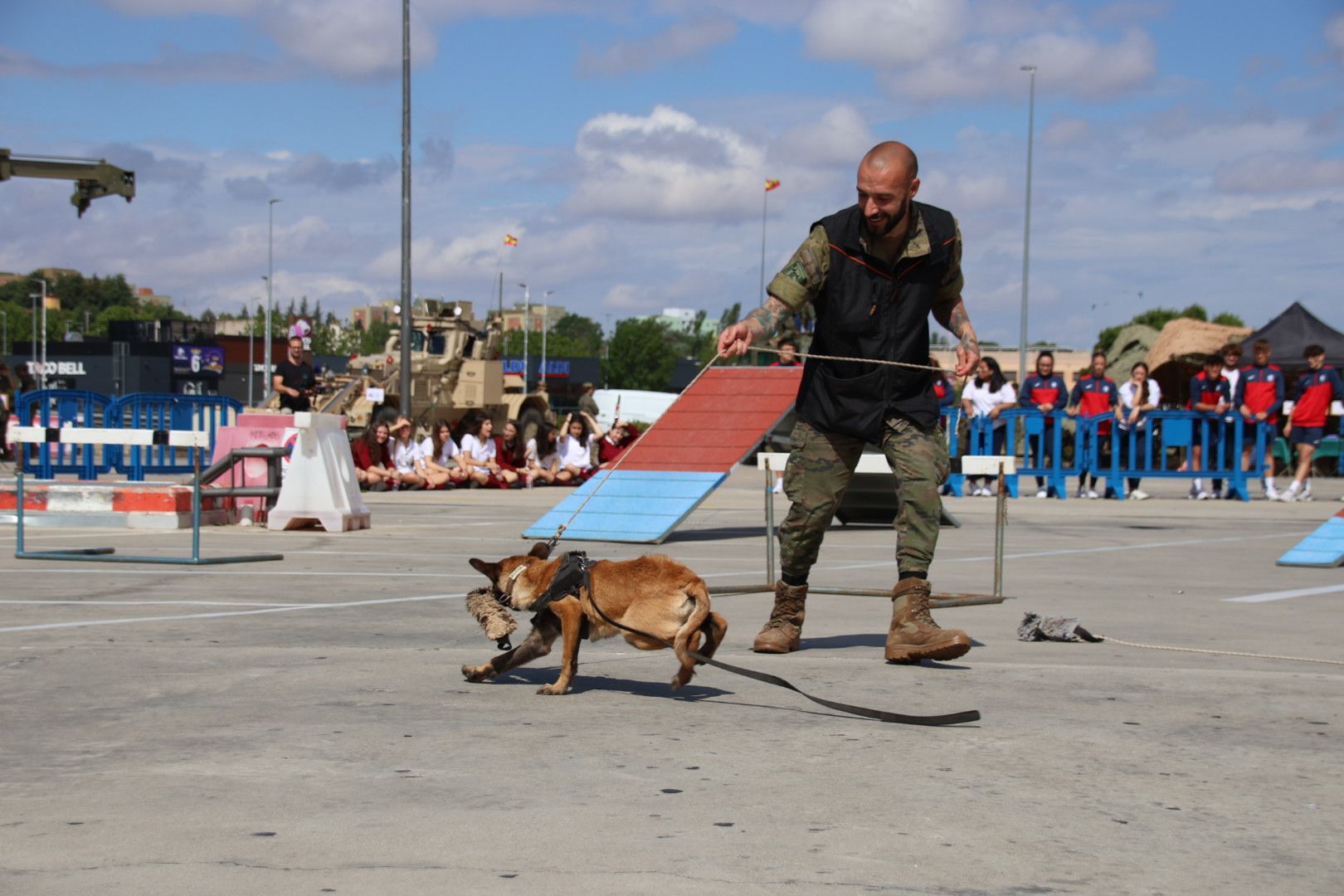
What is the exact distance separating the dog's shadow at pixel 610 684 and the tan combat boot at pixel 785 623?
2.36 feet

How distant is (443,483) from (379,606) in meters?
15.4

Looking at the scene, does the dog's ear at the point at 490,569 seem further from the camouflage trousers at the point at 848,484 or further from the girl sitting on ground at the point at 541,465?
the girl sitting on ground at the point at 541,465

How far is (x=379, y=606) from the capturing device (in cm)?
785

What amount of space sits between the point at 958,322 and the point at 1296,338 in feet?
91.3

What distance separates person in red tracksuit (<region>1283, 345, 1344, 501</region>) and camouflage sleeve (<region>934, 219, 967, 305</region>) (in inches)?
628

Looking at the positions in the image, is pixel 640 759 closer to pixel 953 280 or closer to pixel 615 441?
pixel 953 280

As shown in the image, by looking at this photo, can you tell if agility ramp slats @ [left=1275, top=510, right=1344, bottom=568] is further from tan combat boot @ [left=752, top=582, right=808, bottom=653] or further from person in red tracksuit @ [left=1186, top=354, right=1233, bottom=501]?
person in red tracksuit @ [left=1186, top=354, right=1233, bottom=501]

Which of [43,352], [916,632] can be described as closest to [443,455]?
[916,632]

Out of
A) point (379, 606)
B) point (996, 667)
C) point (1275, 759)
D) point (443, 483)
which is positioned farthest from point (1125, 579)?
point (443, 483)

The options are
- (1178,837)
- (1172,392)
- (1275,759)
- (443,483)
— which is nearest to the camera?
(1178,837)

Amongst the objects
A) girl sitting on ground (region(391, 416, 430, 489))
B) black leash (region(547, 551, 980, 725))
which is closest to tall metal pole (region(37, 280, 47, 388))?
girl sitting on ground (region(391, 416, 430, 489))

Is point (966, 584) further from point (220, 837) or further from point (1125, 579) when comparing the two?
point (220, 837)

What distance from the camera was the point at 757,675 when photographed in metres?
4.86

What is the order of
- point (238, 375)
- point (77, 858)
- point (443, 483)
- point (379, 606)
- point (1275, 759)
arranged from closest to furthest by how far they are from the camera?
1. point (77, 858)
2. point (1275, 759)
3. point (379, 606)
4. point (443, 483)
5. point (238, 375)
